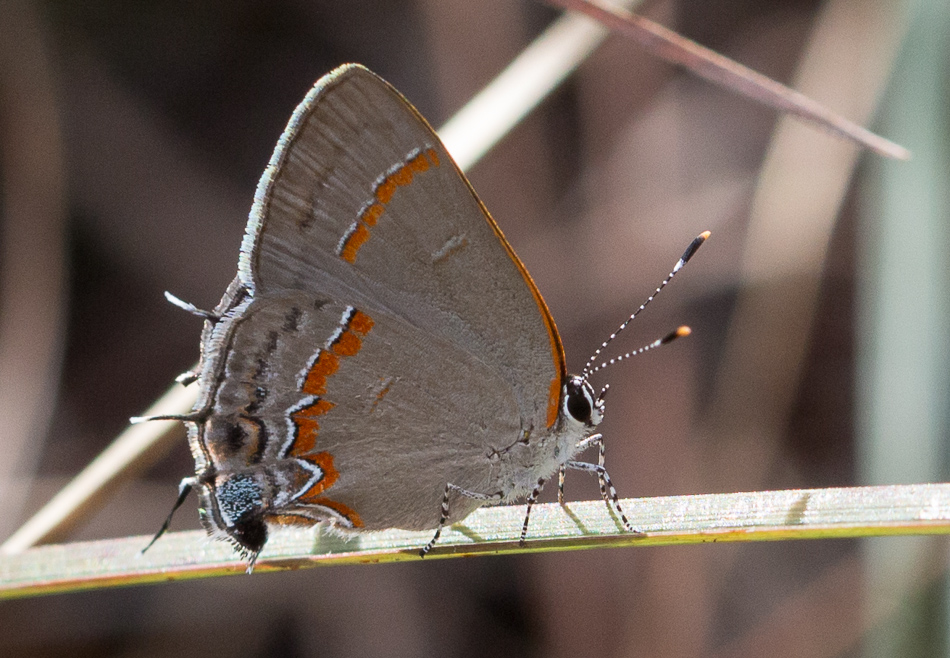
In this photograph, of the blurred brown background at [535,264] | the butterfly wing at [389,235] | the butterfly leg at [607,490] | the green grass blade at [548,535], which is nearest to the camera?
the green grass blade at [548,535]

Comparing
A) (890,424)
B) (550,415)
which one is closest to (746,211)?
(890,424)

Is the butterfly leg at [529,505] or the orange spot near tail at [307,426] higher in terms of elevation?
the butterfly leg at [529,505]

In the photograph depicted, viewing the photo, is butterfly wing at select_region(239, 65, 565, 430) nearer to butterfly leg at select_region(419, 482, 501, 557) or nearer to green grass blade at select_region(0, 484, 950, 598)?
butterfly leg at select_region(419, 482, 501, 557)

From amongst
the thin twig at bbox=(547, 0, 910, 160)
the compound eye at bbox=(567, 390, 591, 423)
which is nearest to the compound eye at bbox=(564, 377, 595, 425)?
the compound eye at bbox=(567, 390, 591, 423)

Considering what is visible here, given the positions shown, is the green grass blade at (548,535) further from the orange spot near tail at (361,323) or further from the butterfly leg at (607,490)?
the orange spot near tail at (361,323)

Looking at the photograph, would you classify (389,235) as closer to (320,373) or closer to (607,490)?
(320,373)

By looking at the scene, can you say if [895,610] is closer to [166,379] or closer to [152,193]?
[166,379]

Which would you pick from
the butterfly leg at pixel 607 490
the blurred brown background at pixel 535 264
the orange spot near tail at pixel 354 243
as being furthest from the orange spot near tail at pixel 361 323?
the blurred brown background at pixel 535 264
